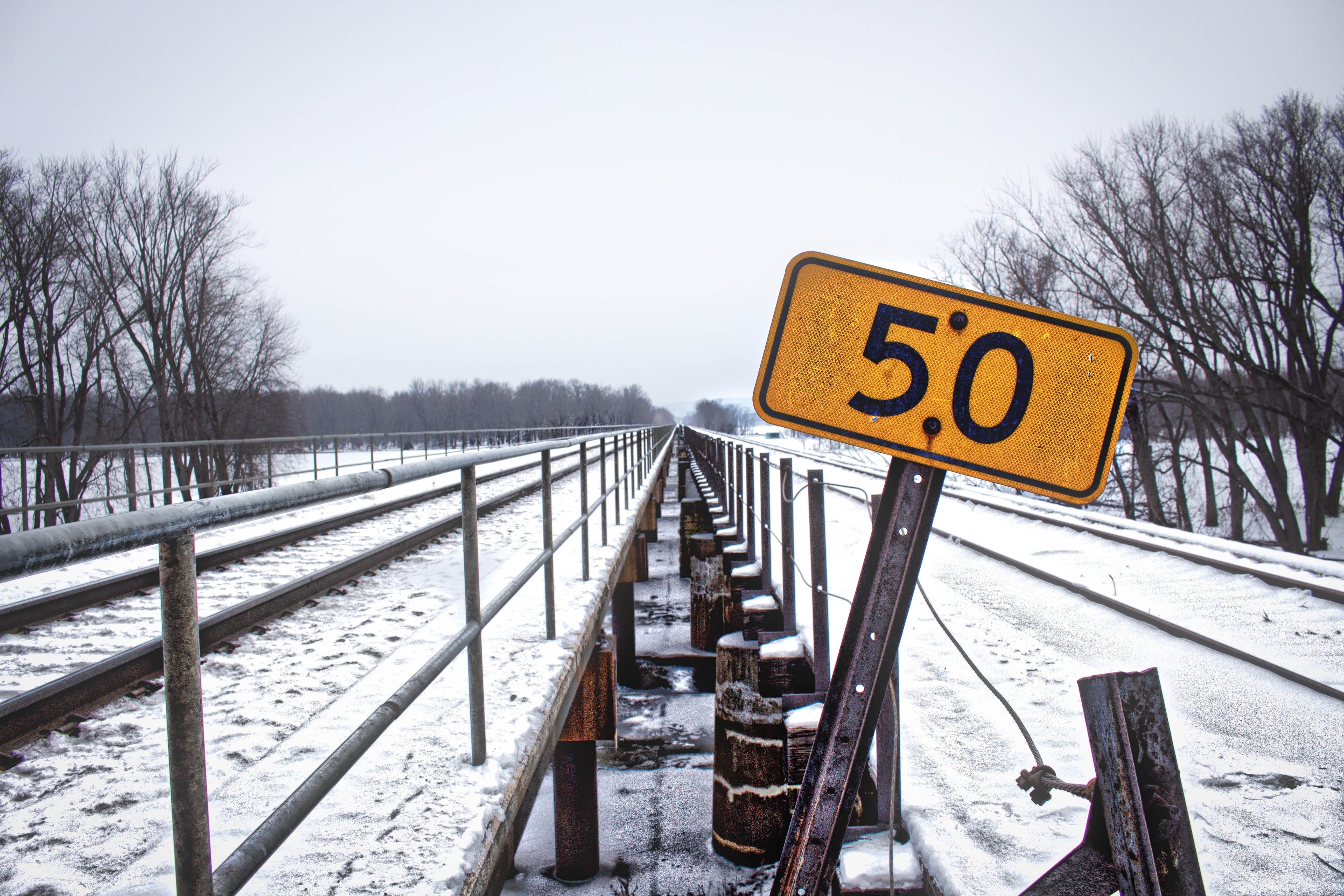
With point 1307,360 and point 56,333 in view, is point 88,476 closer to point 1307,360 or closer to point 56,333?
point 56,333

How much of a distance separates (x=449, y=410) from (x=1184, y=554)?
433ft

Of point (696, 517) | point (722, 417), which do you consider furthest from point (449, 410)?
point (696, 517)

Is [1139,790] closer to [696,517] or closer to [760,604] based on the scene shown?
[760,604]

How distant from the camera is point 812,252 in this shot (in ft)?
4.67

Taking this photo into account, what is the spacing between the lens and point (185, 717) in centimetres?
116

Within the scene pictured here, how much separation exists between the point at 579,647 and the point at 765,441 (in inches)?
2129

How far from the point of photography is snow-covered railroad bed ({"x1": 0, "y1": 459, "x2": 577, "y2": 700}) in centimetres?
410

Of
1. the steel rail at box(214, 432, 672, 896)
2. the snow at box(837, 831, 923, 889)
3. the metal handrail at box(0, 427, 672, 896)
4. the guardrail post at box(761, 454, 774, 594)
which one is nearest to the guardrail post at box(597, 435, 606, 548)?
the guardrail post at box(761, 454, 774, 594)

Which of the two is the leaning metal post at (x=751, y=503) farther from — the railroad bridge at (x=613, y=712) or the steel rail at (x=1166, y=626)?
the steel rail at (x=1166, y=626)

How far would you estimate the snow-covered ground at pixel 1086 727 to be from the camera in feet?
7.86

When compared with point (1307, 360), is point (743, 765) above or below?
below

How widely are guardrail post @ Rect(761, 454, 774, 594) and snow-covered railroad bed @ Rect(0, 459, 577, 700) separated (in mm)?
3260

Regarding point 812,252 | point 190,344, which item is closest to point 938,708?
point 812,252

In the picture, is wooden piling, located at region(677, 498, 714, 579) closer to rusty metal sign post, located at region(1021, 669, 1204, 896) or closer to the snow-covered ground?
the snow-covered ground
